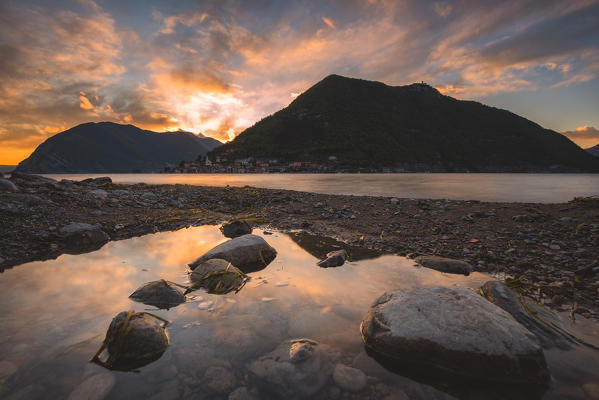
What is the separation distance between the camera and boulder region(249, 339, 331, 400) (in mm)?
2177

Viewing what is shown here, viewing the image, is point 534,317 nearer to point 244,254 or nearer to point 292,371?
point 292,371

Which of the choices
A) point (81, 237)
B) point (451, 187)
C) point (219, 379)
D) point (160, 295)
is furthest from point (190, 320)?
point (451, 187)

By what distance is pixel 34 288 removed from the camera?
405 centimetres

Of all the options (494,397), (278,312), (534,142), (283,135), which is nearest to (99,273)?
(278,312)

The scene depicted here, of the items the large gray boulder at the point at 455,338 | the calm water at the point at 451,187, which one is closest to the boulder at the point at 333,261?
the large gray boulder at the point at 455,338

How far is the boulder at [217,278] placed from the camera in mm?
4141

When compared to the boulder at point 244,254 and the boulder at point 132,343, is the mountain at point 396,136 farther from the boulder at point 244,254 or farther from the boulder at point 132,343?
the boulder at point 132,343

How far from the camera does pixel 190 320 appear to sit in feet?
10.7

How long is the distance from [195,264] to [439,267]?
5113 millimetres

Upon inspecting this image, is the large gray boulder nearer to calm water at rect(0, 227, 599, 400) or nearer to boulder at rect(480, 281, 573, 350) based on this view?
calm water at rect(0, 227, 599, 400)

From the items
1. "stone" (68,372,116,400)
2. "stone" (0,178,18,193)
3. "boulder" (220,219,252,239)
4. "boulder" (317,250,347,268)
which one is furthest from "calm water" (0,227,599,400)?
"stone" (0,178,18,193)

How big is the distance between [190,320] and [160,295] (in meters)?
0.87

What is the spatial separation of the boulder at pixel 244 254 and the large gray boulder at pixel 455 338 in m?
2.88

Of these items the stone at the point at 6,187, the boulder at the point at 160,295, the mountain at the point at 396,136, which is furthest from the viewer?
the mountain at the point at 396,136
